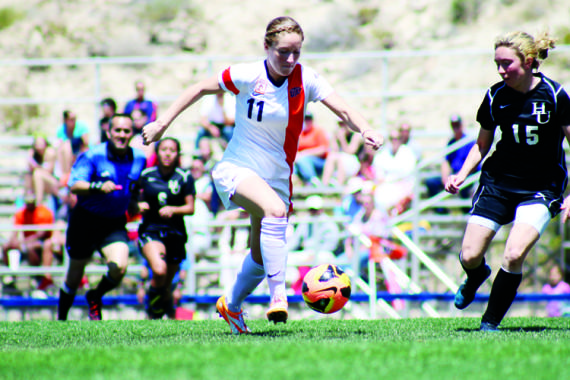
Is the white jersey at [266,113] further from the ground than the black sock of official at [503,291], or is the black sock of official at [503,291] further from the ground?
the white jersey at [266,113]

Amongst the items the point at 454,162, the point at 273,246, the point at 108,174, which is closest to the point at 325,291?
the point at 273,246

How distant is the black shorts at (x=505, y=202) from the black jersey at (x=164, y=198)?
13.8 feet

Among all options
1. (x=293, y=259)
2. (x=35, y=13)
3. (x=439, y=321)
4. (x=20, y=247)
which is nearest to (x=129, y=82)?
(x=35, y=13)

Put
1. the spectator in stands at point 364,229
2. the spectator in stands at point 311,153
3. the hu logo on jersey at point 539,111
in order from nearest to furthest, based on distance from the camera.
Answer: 1. the hu logo on jersey at point 539,111
2. the spectator in stands at point 364,229
3. the spectator in stands at point 311,153

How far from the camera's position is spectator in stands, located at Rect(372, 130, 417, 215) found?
11711 millimetres

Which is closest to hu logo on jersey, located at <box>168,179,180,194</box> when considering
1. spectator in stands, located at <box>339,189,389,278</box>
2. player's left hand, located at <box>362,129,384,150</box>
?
spectator in stands, located at <box>339,189,389,278</box>

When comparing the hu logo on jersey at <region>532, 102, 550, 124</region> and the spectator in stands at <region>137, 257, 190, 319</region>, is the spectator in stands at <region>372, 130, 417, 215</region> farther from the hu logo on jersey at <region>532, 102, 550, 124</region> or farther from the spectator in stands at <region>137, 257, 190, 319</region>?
the hu logo on jersey at <region>532, 102, 550, 124</region>

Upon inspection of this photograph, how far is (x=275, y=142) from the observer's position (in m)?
5.77

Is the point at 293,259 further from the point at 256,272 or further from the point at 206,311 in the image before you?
the point at 256,272

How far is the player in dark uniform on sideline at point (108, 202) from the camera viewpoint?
8211 millimetres

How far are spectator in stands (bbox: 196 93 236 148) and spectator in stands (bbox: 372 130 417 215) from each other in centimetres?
269

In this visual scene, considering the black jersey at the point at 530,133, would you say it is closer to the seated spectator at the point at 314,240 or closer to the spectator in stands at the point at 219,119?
the seated spectator at the point at 314,240

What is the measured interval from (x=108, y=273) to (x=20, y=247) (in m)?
4.89

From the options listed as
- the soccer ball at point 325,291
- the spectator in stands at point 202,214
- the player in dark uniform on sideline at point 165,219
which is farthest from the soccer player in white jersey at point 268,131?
the spectator in stands at point 202,214
